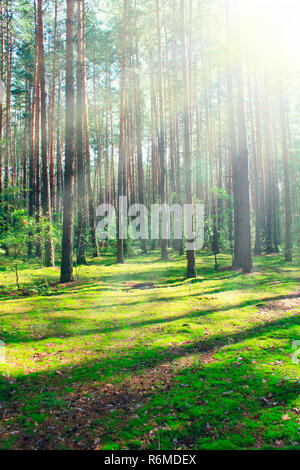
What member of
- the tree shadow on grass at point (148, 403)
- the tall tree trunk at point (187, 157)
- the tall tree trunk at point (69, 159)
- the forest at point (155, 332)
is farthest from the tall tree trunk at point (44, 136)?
the tree shadow on grass at point (148, 403)

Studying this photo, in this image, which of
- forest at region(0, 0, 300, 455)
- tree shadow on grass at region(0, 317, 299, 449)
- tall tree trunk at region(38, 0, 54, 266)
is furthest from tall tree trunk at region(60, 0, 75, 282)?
tree shadow on grass at region(0, 317, 299, 449)

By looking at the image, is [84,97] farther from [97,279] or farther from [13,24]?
[97,279]

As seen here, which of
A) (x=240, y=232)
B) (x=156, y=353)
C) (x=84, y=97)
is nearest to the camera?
(x=156, y=353)

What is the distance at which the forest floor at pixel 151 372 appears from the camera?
3.15 m

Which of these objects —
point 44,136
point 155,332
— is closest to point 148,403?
point 155,332

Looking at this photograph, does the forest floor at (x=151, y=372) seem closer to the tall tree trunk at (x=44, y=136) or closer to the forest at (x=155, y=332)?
the forest at (x=155, y=332)

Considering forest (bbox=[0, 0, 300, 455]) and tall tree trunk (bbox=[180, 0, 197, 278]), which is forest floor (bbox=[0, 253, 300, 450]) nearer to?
forest (bbox=[0, 0, 300, 455])

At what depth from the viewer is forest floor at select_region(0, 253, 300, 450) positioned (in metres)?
3.15

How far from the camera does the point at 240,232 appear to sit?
12.3 metres

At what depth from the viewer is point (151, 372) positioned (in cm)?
446

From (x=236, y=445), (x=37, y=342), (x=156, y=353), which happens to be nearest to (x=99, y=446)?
(x=236, y=445)

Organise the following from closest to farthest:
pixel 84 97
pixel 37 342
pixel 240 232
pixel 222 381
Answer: pixel 222 381 → pixel 37 342 → pixel 240 232 → pixel 84 97

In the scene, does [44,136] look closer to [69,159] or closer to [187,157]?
[69,159]

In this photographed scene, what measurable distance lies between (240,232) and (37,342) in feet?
30.4
